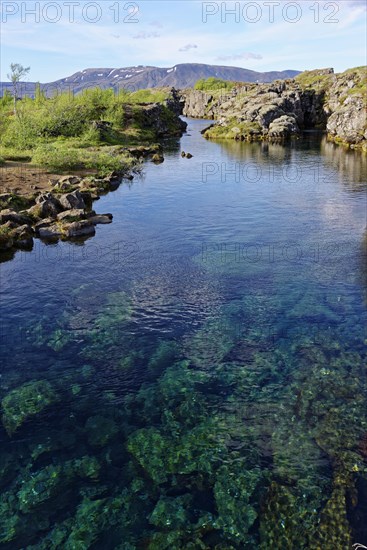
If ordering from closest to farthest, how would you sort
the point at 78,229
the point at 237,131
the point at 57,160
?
the point at 78,229 < the point at 57,160 < the point at 237,131

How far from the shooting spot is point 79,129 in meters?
129

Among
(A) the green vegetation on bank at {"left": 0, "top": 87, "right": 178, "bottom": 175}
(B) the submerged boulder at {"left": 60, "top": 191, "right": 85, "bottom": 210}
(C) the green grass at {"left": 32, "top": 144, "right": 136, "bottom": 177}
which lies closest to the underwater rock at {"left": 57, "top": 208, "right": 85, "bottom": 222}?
(B) the submerged boulder at {"left": 60, "top": 191, "right": 85, "bottom": 210}

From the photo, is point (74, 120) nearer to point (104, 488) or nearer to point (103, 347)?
point (103, 347)

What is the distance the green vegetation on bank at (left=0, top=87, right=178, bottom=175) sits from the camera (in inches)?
3716

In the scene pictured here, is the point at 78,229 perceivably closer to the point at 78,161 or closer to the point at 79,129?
the point at 78,161

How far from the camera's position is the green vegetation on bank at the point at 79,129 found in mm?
94375

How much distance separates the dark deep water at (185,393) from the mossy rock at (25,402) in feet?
0.37

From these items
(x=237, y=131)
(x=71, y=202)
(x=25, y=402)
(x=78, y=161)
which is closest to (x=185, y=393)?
(x=25, y=402)

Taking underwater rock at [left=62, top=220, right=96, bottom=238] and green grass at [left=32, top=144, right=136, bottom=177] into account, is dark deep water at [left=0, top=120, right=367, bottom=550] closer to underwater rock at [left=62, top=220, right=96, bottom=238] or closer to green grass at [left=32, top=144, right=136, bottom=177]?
underwater rock at [left=62, top=220, right=96, bottom=238]

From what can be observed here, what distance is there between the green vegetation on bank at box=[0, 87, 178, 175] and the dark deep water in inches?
1780

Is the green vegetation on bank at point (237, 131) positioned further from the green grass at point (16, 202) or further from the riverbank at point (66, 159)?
the green grass at point (16, 202)

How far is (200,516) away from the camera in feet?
63.2

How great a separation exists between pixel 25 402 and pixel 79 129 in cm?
11716

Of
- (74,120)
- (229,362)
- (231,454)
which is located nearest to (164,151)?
(74,120)
